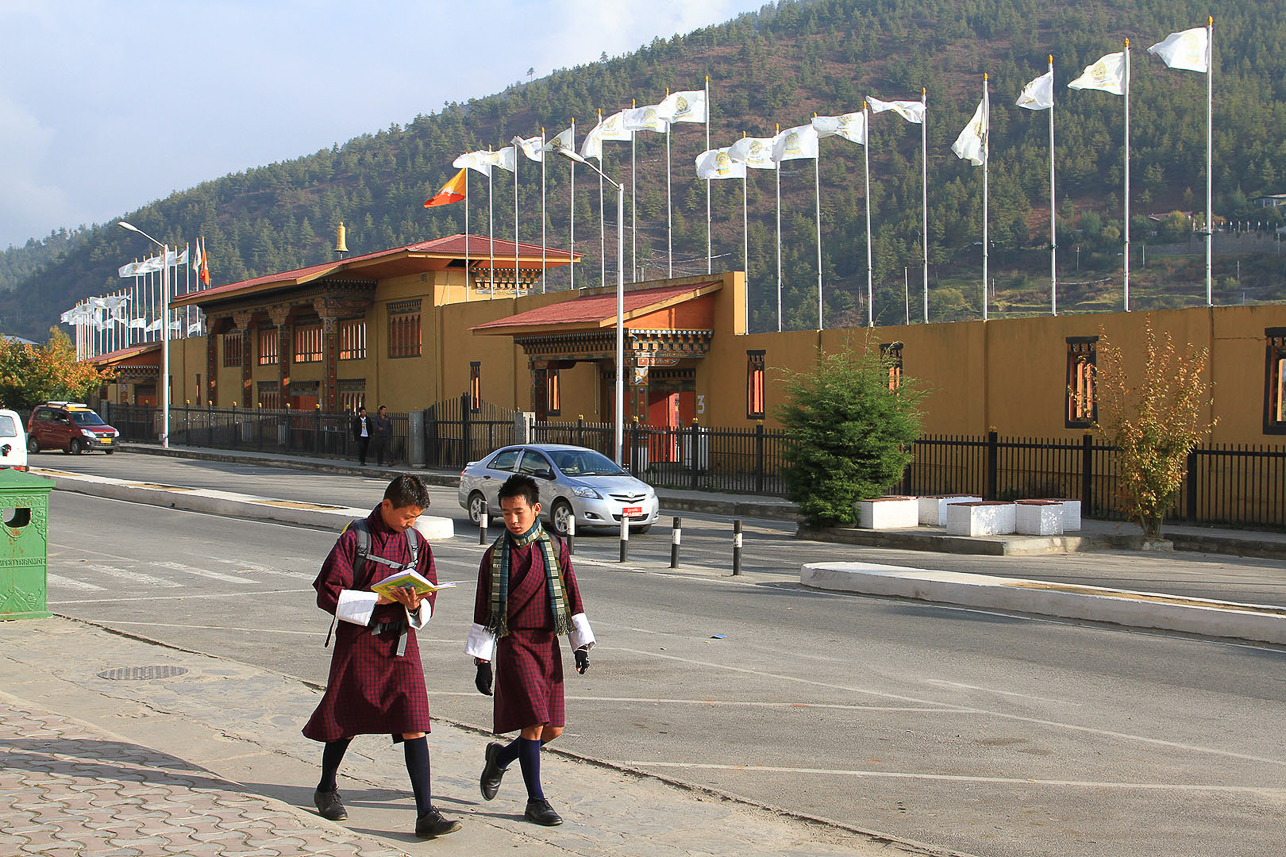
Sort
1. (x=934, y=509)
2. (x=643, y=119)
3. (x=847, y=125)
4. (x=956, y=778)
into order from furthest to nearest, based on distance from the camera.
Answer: (x=643, y=119) → (x=847, y=125) → (x=934, y=509) → (x=956, y=778)

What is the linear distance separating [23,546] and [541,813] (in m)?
7.43

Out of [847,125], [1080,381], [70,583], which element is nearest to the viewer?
[70,583]

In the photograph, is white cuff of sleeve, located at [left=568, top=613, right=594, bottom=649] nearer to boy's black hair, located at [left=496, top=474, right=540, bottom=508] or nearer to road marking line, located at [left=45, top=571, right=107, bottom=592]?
boy's black hair, located at [left=496, top=474, right=540, bottom=508]

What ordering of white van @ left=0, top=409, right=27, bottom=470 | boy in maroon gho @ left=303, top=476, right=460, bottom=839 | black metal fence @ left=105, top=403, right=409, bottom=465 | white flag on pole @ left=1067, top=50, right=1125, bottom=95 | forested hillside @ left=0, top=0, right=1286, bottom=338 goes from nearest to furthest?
boy in maroon gho @ left=303, top=476, right=460, bottom=839 → white van @ left=0, top=409, right=27, bottom=470 → white flag on pole @ left=1067, top=50, right=1125, bottom=95 → black metal fence @ left=105, top=403, right=409, bottom=465 → forested hillside @ left=0, top=0, right=1286, bottom=338

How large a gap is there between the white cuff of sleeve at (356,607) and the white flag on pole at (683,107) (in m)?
35.1

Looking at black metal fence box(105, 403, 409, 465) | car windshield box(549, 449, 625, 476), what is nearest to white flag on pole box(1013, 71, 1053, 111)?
car windshield box(549, 449, 625, 476)

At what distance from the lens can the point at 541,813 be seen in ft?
19.4

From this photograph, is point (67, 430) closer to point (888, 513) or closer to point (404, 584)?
point (888, 513)

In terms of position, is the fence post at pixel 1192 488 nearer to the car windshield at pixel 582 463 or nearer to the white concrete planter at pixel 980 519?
the white concrete planter at pixel 980 519

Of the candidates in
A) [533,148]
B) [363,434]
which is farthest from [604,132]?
[363,434]

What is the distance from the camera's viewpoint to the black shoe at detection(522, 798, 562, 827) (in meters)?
5.89

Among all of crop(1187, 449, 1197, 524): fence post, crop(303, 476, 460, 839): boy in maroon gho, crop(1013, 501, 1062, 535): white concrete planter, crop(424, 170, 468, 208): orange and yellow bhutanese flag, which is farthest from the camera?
crop(424, 170, 468, 208): orange and yellow bhutanese flag

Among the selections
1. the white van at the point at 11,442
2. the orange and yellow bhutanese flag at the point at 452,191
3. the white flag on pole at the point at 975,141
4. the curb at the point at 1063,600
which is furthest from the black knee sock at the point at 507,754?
the orange and yellow bhutanese flag at the point at 452,191

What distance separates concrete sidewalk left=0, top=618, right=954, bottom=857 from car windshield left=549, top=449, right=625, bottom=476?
42.3ft
